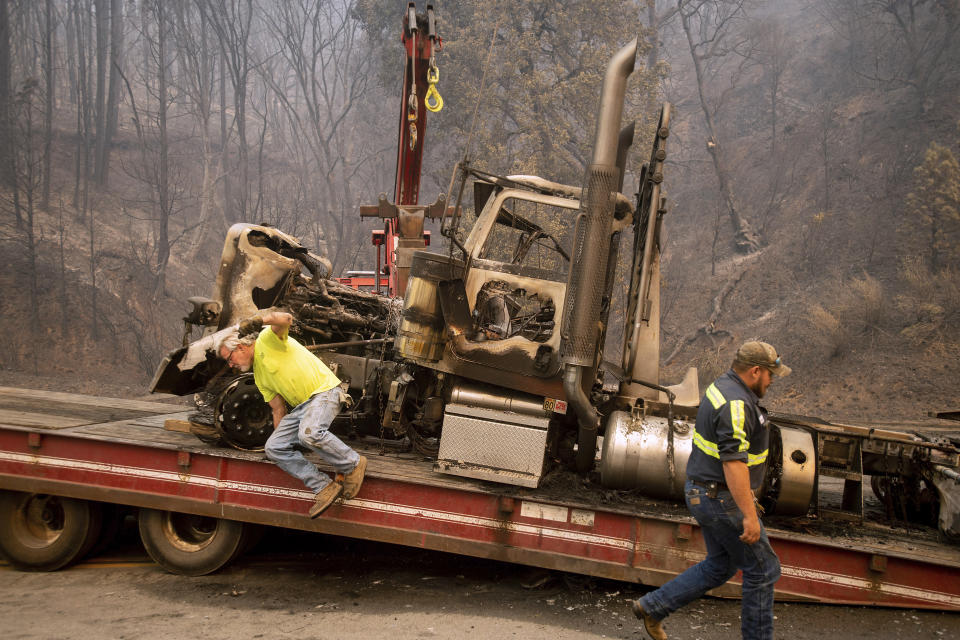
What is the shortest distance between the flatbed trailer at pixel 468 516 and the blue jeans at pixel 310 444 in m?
0.24

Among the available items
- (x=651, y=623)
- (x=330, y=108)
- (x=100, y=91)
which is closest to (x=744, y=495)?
(x=651, y=623)

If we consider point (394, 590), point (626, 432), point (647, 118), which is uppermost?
point (647, 118)

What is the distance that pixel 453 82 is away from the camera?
21453 mm

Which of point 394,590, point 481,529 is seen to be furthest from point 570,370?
point 394,590

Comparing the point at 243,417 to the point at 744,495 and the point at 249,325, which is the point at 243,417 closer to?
the point at 249,325

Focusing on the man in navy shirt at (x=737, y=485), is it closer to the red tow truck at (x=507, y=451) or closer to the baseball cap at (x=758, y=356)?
the baseball cap at (x=758, y=356)

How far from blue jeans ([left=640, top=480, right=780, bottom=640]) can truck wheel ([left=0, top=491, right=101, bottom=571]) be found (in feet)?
14.5

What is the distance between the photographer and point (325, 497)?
4.77 m

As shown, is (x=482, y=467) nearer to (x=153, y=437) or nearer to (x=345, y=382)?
(x=345, y=382)

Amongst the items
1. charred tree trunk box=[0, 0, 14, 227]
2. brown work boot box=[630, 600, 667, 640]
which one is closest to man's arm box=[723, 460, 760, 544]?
brown work boot box=[630, 600, 667, 640]

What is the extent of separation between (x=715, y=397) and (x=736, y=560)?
2.84ft

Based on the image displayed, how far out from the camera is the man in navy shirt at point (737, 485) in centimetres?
356

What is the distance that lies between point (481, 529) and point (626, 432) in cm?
128

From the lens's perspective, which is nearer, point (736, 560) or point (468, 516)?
point (736, 560)
